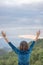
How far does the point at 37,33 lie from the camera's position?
7.45 meters

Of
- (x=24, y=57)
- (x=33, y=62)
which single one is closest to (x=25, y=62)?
(x=24, y=57)

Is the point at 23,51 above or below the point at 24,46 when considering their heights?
below

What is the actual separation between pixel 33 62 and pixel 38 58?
1.47 meters

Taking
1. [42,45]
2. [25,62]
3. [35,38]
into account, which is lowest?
[42,45]

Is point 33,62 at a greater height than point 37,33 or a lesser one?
lesser

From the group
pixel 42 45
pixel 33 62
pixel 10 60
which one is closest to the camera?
pixel 33 62

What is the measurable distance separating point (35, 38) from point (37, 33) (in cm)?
15

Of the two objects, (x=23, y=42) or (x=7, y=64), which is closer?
(x=23, y=42)

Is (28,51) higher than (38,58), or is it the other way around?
(28,51)

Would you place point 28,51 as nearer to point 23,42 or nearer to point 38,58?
point 23,42

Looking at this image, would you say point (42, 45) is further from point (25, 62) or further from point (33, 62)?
point (25, 62)

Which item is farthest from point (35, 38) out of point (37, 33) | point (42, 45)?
point (42, 45)

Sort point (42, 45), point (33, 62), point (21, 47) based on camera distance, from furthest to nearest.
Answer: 1. point (42, 45)
2. point (33, 62)
3. point (21, 47)

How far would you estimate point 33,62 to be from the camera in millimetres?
22297
